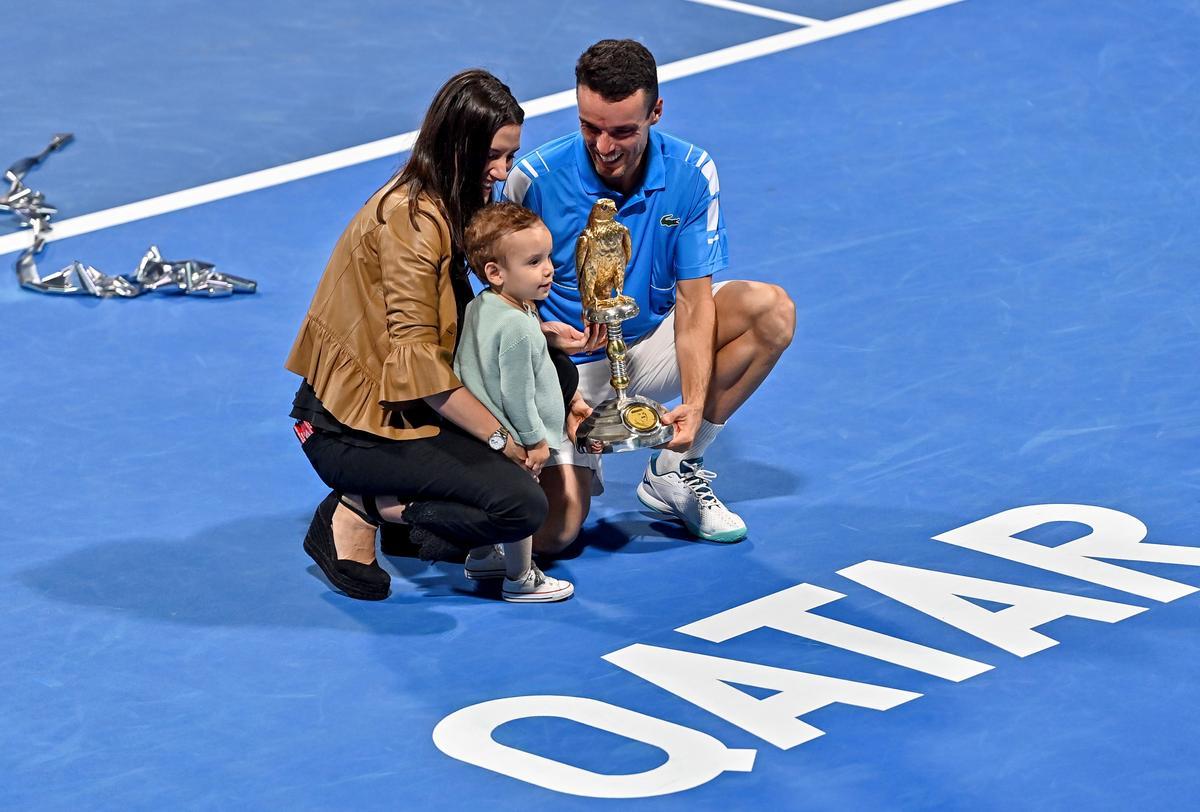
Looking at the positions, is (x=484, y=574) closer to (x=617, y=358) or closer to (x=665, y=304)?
(x=617, y=358)

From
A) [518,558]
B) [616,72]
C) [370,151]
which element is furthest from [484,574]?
[370,151]

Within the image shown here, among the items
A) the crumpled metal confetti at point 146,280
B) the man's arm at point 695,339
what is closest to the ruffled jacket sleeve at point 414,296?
the man's arm at point 695,339

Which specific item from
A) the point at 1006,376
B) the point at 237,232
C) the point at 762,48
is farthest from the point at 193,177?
the point at 1006,376

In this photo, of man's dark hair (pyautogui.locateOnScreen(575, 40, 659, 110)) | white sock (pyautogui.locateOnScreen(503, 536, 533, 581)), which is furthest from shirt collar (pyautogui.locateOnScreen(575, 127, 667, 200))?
white sock (pyautogui.locateOnScreen(503, 536, 533, 581))

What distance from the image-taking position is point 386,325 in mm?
5176

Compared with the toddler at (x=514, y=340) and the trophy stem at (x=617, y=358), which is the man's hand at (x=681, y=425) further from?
the toddler at (x=514, y=340)

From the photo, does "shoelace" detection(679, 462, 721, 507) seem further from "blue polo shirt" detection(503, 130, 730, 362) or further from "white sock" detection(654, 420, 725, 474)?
"blue polo shirt" detection(503, 130, 730, 362)

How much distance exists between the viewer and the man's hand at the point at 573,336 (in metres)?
5.49

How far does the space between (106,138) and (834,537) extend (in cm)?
453

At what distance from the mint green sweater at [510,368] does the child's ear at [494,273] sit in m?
0.05

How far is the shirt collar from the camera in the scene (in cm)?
559

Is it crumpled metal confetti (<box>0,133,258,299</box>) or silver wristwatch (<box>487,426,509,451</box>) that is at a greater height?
crumpled metal confetti (<box>0,133,258,299</box>)

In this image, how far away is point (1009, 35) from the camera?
9.76 metres

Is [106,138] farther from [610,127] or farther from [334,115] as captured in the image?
[610,127]
